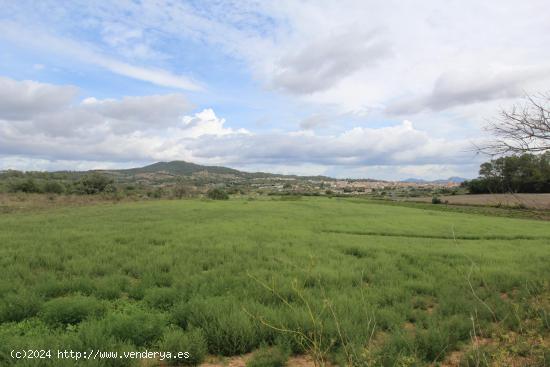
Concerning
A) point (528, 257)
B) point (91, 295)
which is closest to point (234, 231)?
point (91, 295)

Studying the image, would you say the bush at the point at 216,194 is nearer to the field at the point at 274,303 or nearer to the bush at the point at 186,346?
the field at the point at 274,303

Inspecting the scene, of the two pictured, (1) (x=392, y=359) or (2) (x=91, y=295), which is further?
(2) (x=91, y=295)

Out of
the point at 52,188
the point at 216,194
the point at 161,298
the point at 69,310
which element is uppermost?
the point at 69,310

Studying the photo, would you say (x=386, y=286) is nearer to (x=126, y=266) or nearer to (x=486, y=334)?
(x=486, y=334)

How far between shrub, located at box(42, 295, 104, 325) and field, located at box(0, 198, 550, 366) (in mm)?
19

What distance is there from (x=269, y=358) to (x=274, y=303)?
6.59 ft

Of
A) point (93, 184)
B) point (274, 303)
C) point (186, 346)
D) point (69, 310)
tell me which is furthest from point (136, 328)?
point (93, 184)

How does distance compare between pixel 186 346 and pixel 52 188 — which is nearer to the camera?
pixel 186 346

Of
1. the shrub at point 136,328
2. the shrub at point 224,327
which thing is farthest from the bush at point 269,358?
the shrub at point 136,328

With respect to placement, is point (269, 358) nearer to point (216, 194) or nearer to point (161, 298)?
point (161, 298)

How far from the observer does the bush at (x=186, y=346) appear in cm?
461

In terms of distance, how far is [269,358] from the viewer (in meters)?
4.65

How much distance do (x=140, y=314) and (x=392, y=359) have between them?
414 cm

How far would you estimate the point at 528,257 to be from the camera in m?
13.1
